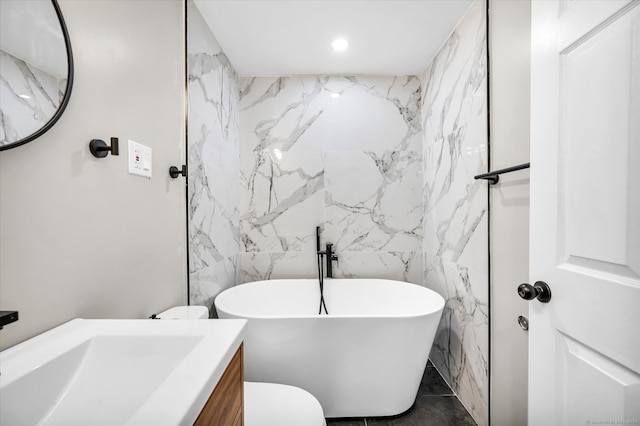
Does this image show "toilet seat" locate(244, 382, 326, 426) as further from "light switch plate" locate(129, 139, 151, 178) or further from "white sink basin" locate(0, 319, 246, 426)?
"light switch plate" locate(129, 139, 151, 178)

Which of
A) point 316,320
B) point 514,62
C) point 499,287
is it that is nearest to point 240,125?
point 316,320

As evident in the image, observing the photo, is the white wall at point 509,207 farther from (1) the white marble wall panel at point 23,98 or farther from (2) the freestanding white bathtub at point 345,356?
(1) the white marble wall panel at point 23,98

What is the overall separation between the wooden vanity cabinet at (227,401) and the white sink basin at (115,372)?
0.04 m

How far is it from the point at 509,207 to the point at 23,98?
180 cm

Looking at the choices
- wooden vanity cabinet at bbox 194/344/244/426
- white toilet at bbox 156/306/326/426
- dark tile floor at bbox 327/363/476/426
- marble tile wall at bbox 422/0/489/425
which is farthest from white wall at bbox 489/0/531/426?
wooden vanity cabinet at bbox 194/344/244/426

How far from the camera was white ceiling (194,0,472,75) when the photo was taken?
1.74m

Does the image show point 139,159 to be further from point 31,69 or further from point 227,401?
point 227,401

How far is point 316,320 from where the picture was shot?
60.4 inches

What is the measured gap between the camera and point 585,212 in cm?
76

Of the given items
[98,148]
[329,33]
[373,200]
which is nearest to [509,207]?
[373,200]

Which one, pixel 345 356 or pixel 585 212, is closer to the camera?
pixel 585 212

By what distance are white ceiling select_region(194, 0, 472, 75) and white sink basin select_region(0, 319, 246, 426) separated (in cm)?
182

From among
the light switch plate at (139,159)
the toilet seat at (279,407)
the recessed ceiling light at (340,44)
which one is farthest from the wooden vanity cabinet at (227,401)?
the recessed ceiling light at (340,44)

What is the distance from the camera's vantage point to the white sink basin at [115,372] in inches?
20.8
